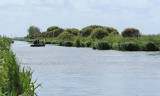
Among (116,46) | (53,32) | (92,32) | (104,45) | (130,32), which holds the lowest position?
(116,46)

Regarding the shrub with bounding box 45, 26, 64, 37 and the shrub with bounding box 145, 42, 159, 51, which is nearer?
the shrub with bounding box 145, 42, 159, 51

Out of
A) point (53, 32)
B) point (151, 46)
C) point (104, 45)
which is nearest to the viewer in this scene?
point (151, 46)

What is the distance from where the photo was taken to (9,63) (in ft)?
41.1

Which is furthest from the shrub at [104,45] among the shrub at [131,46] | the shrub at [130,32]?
the shrub at [130,32]

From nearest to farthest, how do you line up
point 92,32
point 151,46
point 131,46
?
point 151,46
point 131,46
point 92,32

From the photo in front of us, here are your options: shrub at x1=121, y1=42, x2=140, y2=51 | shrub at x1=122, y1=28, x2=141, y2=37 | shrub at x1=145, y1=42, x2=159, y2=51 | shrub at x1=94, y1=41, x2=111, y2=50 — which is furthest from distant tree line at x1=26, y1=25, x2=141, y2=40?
shrub at x1=145, y1=42, x2=159, y2=51

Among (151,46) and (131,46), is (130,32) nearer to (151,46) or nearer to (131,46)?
(131,46)

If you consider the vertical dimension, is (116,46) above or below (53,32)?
below

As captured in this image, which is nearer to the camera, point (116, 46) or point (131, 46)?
point (131, 46)

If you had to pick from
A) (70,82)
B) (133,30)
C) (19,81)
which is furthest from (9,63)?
(133,30)

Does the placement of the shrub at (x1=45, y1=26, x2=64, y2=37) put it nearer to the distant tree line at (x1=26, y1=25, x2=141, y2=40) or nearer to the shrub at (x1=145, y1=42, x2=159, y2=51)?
the distant tree line at (x1=26, y1=25, x2=141, y2=40)

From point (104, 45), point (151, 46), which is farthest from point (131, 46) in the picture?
A: point (104, 45)

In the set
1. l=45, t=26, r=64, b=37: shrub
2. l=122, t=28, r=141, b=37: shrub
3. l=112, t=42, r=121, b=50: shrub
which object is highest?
l=45, t=26, r=64, b=37: shrub

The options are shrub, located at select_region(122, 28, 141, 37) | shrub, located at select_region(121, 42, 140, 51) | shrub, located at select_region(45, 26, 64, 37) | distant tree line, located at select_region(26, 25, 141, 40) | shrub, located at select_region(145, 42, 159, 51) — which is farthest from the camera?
shrub, located at select_region(45, 26, 64, 37)
